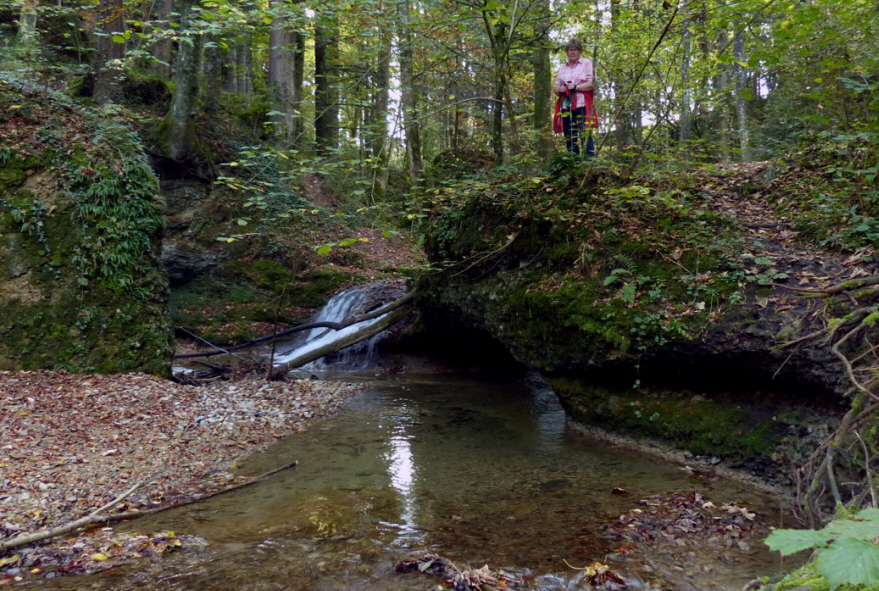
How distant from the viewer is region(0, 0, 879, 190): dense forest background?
21.7 feet

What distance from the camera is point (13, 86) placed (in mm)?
9258

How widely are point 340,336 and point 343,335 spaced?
0.47 feet

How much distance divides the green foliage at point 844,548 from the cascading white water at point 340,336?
1145cm

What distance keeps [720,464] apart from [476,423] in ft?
11.6

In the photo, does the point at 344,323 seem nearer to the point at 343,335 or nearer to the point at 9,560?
the point at 343,335

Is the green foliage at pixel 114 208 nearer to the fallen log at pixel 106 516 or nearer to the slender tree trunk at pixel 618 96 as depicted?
the fallen log at pixel 106 516

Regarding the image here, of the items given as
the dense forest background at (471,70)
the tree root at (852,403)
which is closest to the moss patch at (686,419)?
the tree root at (852,403)

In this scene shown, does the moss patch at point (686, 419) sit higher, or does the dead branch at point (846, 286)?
the dead branch at point (846, 286)

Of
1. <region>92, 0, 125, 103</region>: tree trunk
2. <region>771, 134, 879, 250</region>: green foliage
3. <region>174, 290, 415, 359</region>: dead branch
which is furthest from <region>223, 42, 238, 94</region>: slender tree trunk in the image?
<region>771, 134, 879, 250</region>: green foliage

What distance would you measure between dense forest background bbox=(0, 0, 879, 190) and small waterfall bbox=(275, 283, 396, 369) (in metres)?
3.19

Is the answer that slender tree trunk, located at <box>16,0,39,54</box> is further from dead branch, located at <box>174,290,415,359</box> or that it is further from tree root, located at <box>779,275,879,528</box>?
tree root, located at <box>779,275,879,528</box>

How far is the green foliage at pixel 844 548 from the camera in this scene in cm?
124

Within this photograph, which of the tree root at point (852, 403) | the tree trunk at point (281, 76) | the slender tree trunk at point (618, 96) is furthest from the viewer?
the tree trunk at point (281, 76)

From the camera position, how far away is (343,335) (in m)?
13.0
